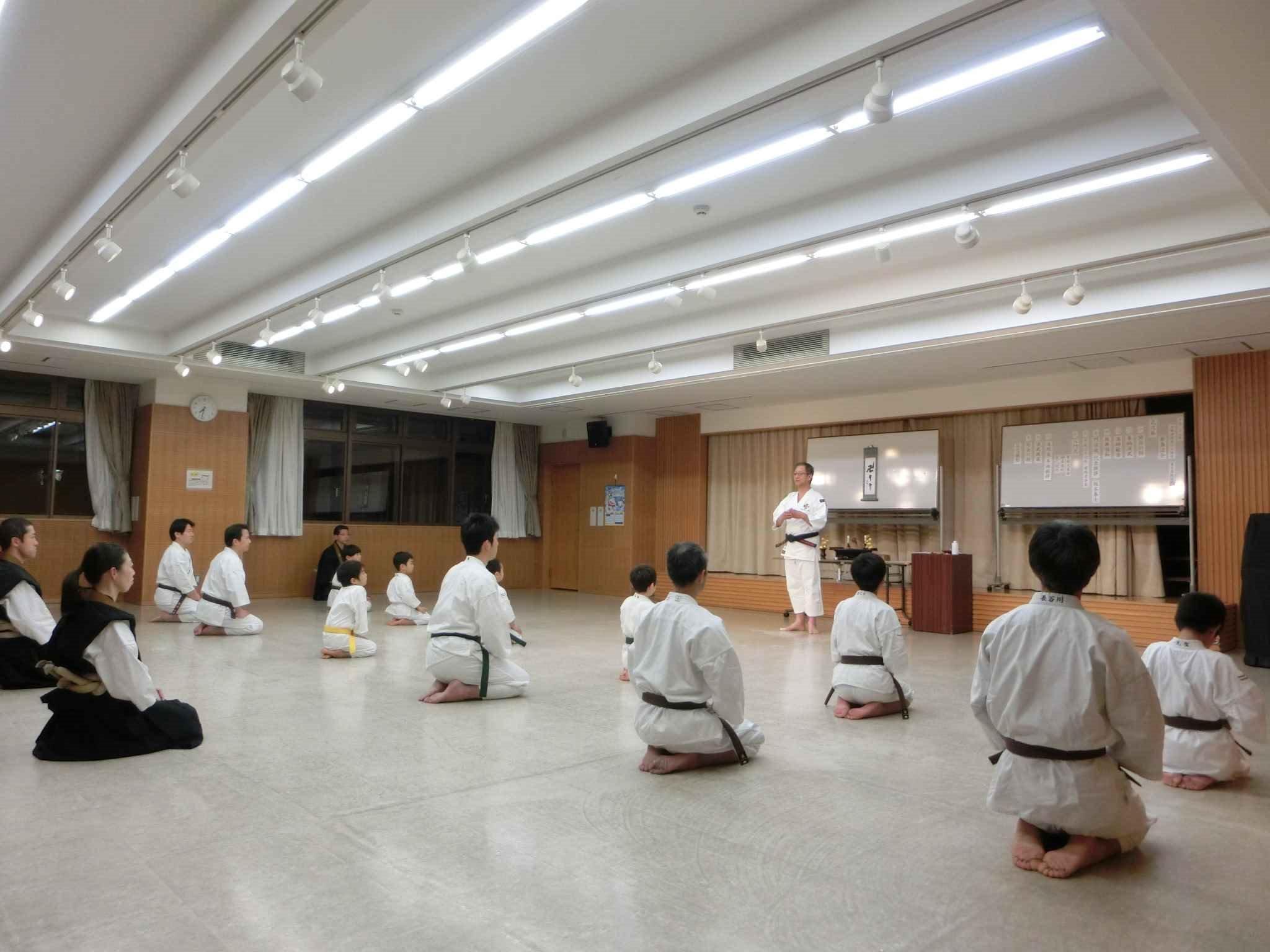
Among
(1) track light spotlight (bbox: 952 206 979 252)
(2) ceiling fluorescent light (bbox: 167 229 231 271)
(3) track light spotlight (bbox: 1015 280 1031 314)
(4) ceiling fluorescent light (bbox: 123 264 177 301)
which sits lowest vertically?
(3) track light spotlight (bbox: 1015 280 1031 314)

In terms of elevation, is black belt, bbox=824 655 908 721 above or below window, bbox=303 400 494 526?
below

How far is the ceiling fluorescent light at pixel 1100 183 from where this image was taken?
13.3ft

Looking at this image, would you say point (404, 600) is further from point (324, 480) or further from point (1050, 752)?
point (1050, 752)

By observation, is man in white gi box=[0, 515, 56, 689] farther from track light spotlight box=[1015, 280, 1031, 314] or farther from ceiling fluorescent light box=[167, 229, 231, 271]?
track light spotlight box=[1015, 280, 1031, 314]

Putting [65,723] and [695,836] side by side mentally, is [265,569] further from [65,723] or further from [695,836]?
[695,836]

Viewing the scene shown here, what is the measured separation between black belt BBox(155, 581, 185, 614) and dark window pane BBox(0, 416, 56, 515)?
3.06 m

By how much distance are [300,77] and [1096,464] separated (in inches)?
320

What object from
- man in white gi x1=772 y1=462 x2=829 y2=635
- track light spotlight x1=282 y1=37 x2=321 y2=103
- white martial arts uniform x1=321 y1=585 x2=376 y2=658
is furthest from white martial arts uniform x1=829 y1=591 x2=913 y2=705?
man in white gi x1=772 y1=462 x2=829 y2=635

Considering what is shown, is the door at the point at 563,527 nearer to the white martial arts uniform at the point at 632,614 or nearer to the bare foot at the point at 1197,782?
the white martial arts uniform at the point at 632,614

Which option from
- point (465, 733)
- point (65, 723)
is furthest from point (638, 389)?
point (65, 723)

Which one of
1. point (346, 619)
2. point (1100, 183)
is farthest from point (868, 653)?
point (346, 619)

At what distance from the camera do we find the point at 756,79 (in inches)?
134

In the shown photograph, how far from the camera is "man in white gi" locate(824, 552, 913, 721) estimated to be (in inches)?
164

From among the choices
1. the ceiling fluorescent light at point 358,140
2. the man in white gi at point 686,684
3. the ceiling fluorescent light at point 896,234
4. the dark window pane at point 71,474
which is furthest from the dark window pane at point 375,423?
the man in white gi at point 686,684
